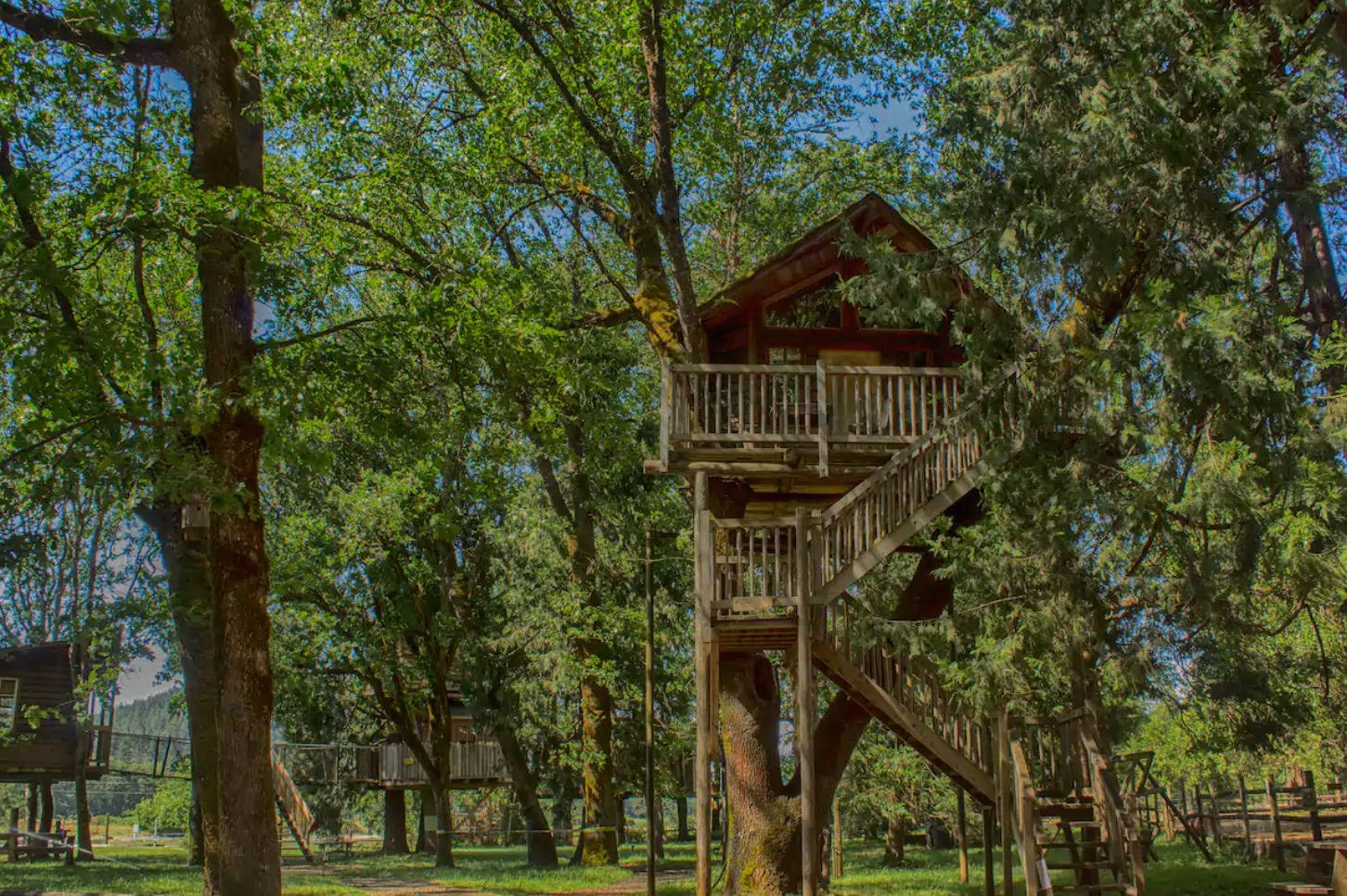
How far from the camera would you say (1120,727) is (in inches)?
634

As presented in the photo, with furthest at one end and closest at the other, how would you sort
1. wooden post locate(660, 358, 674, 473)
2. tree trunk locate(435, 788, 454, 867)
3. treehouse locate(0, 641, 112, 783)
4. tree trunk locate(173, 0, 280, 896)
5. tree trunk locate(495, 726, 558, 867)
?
treehouse locate(0, 641, 112, 783) < tree trunk locate(435, 788, 454, 867) < tree trunk locate(495, 726, 558, 867) < wooden post locate(660, 358, 674, 473) < tree trunk locate(173, 0, 280, 896)

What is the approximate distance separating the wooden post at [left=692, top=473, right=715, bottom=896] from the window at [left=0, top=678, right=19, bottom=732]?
2343 cm

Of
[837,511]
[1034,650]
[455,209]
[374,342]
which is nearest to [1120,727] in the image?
[1034,650]

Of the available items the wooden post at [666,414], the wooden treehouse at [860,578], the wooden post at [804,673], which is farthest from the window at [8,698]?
the wooden post at [804,673]

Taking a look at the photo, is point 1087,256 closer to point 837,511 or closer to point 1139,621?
point 837,511

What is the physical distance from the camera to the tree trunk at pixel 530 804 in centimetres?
2495

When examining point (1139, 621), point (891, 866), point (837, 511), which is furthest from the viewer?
point (891, 866)

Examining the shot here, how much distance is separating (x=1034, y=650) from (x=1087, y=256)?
561 centimetres

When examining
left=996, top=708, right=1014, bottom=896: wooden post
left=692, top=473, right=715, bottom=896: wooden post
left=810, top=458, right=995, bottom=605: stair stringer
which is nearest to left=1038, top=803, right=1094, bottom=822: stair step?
left=996, top=708, right=1014, bottom=896: wooden post

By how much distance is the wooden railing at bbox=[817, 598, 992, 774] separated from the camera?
14.2 m

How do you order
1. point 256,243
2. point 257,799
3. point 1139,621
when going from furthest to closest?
point 1139,621 → point 256,243 → point 257,799

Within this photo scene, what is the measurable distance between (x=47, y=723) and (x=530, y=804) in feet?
44.7

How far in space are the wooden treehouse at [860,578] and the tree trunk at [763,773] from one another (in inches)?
39.1

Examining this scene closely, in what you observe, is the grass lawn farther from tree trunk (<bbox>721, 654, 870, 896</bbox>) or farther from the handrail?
the handrail
